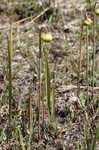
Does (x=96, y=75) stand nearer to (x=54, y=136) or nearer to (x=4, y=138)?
(x=54, y=136)

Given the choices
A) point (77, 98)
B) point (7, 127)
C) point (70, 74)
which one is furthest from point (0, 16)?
point (7, 127)

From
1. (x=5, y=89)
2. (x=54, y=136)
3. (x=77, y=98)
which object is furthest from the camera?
(x=5, y=89)

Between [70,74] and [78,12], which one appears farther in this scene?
[78,12]

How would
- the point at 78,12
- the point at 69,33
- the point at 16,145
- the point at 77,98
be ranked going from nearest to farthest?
the point at 16,145 < the point at 77,98 < the point at 69,33 < the point at 78,12

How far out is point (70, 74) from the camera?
2.95 m

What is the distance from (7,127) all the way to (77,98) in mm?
547

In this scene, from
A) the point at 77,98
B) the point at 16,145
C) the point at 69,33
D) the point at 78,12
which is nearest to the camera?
the point at 16,145

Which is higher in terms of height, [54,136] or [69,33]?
[69,33]

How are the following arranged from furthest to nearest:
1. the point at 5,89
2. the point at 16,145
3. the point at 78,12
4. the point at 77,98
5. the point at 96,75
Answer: the point at 78,12, the point at 96,75, the point at 5,89, the point at 77,98, the point at 16,145

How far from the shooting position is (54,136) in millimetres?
2195

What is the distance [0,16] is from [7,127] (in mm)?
2118

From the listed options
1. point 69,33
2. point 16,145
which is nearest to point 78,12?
point 69,33

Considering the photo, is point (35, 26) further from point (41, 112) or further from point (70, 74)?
point (41, 112)

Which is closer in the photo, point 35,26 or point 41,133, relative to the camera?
point 41,133
